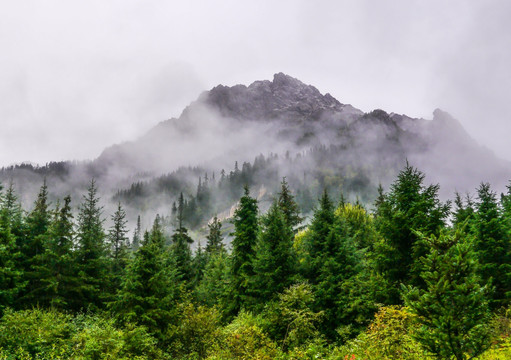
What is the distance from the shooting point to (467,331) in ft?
32.1

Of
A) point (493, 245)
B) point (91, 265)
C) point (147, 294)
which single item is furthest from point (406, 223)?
point (91, 265)

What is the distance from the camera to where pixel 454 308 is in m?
9.90

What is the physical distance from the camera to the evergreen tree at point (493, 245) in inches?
994

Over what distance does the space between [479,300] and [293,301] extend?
34.2ft

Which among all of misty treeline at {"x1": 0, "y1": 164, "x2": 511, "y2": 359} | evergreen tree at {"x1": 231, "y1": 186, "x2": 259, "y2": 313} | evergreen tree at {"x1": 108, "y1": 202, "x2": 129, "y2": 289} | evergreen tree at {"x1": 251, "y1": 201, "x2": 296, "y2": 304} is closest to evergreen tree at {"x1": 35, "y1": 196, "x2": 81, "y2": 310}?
misty treeline at {"x1": 0, "y1": 164, "x2": 511, "y2": 359}

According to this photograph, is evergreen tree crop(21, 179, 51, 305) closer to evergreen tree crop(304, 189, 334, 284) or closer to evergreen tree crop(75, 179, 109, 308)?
evergreen tree crop(75, 179, 109, 308)

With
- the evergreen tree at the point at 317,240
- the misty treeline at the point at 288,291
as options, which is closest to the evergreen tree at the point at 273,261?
the misty treeline at the point at 288,291

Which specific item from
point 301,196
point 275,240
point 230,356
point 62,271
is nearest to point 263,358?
point 230,356

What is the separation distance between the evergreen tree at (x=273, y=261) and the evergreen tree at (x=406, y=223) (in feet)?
26.6

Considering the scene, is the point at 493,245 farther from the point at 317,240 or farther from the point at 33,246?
the point at 33,246

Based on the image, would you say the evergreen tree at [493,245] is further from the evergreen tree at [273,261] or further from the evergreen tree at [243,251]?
the evergreen tree at [243,251]

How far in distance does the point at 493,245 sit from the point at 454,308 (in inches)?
855

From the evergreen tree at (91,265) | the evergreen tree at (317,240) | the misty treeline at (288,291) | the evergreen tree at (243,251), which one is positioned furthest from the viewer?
the evergreen tree at (91,265)

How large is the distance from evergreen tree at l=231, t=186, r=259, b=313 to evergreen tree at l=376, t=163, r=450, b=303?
12.0 metres
